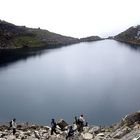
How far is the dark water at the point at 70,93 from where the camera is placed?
241ft

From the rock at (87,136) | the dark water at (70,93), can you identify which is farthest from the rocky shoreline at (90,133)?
the dark water at (70,93)

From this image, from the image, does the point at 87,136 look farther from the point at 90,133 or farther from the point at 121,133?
the point at 121,133

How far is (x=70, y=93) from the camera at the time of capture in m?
95.3

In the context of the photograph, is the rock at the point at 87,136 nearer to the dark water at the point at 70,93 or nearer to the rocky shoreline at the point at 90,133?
the rocky shoreline at the point at 90,133

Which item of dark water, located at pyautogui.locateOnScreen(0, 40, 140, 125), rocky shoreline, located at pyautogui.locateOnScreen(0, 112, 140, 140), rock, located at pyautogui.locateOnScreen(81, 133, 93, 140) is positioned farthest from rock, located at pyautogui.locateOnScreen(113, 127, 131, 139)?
dark water, located at pyautogui.locateOnScreen(0, 40, 140, 125)

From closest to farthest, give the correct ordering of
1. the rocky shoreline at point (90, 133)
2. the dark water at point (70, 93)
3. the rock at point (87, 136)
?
the rocky shoreline at point (90, 133) → the rock at point (87, 136) → the dark water at point (70, 93)

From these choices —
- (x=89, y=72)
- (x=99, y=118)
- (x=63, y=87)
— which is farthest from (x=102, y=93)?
(x=89, y=72)

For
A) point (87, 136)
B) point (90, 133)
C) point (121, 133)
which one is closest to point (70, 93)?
point (90, 133)

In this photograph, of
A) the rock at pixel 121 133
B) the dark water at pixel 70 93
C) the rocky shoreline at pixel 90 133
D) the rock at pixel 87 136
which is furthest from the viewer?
the dark water at pixel 70 93

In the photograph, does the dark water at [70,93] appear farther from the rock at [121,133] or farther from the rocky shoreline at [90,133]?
the rock at [121,133]

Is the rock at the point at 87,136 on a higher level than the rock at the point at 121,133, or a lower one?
lower

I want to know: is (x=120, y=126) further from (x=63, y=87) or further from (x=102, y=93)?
(x=63, y=87)

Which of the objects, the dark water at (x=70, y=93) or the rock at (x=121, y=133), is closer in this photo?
the rock at (x=121, y=133)

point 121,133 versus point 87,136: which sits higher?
point 121,133
